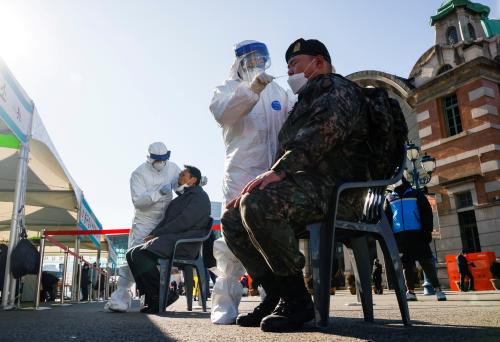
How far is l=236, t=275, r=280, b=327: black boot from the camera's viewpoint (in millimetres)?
2652

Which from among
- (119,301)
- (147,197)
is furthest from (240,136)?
(119,301)

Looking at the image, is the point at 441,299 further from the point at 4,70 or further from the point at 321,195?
the point at 4,70

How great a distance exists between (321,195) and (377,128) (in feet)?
1.64

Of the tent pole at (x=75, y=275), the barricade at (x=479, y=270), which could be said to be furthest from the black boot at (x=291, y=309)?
the barricade at (x=479, y=270)

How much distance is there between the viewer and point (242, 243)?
8.73ft

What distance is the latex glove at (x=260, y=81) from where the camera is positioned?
301cm

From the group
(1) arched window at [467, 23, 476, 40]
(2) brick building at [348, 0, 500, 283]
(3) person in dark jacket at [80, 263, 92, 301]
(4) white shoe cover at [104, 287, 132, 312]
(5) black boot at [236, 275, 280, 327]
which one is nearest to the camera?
(5) black boot at [236, 275, 280, 327]

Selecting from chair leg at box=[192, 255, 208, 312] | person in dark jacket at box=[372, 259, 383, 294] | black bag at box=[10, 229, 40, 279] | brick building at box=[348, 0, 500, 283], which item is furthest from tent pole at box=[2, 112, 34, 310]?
brick building at box=[348, 0, 500, 283]

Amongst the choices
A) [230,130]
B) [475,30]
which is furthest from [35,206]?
[475,30]

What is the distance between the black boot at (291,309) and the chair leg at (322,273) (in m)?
0.18

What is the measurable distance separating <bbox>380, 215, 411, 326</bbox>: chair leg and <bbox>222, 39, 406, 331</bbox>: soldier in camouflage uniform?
243 mm

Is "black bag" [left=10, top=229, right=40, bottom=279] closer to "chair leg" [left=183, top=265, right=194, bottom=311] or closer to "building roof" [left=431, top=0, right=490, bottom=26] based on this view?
"chair leg" [left=183, top=265, right=194, bottom=311]

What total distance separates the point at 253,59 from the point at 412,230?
150 inches

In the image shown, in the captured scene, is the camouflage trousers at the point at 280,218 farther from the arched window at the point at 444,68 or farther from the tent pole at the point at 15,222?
the arched window at the point at 444,68
